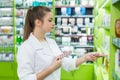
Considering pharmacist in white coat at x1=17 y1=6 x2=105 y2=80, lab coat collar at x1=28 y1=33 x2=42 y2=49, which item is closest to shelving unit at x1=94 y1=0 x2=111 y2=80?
pharmacist in white coat at x1=17 y1=6 x2=105 y2=80

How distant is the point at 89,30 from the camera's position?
7707 millimetres

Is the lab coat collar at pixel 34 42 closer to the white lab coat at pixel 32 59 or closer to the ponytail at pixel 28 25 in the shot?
the white lab coat at pixel 32 59

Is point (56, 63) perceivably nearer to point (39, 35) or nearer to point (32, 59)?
point (32, 59)

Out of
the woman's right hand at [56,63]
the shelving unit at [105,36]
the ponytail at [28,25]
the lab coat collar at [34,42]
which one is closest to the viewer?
the woman's right hand at [56,63]

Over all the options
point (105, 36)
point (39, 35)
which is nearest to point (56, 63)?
point (39, 35)

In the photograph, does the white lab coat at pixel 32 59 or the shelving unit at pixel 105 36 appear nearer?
the white lab coat at pixel 32 59

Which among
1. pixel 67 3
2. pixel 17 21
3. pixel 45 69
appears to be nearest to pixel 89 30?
pixel 67 3

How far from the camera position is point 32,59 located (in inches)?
107

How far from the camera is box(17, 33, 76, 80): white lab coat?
2.65 metres

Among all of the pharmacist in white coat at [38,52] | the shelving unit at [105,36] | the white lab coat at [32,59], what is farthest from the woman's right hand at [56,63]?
the shelving unit at [105,36]

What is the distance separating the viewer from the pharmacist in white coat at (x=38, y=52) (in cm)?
265

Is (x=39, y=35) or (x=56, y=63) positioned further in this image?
(x=39, y=35)

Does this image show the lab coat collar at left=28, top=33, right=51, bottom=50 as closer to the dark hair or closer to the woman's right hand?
the dark hair

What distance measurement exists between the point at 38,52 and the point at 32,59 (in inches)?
4.0
